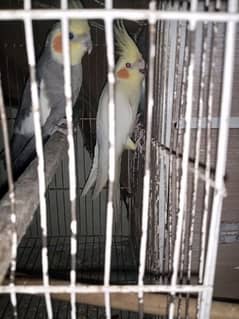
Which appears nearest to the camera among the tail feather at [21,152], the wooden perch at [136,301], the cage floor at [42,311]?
the wooden perch at [136,301]

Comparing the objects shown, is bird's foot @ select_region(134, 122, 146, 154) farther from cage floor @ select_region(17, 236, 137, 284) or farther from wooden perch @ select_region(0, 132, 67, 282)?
cage floor @ select_region(17, 236, 137, 284)

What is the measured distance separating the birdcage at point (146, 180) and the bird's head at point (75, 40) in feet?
0.35

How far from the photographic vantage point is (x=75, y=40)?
41.7 inches

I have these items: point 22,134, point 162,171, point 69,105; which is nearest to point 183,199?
point 69,105

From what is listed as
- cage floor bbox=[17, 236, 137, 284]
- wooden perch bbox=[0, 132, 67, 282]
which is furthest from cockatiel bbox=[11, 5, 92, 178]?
cage floor bbox=[17, 236, 137, 284]

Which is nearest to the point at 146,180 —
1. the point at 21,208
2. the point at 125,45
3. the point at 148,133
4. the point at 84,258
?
the point at 148,133

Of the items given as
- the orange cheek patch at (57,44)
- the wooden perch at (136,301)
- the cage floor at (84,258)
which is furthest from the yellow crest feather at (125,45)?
the cage floor at (84,258)

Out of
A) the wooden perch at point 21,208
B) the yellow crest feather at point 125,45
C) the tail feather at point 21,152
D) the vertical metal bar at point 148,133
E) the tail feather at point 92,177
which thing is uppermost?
the yellow crest feather at point 125,45

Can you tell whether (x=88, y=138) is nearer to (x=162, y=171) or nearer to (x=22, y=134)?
(x=22, y=134)

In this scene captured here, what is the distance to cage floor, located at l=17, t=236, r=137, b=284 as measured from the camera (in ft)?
4.92

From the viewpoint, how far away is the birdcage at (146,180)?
1.16ft

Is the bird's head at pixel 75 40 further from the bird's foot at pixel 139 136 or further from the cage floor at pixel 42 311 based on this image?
the cage floor at pixel 42 311

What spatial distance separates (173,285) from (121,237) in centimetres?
133

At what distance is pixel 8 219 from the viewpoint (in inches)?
17.5
